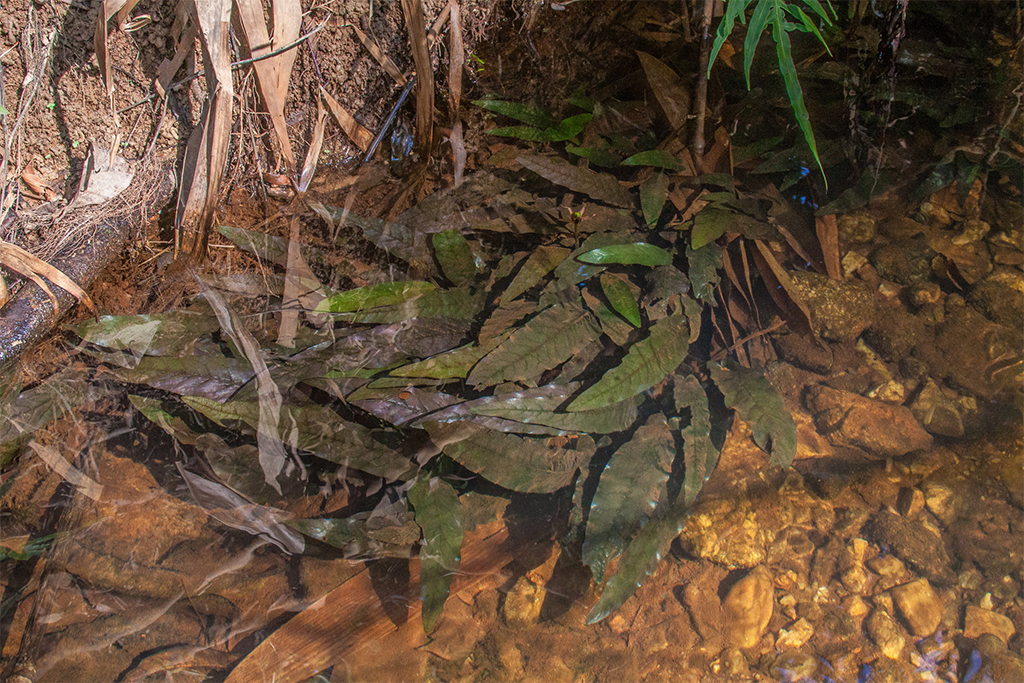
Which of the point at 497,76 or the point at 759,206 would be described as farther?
the point at 497,76

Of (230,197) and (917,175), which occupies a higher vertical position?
(230,197)

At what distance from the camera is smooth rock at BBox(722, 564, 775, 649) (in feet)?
3.67

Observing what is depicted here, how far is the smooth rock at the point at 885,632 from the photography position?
110 centimetres

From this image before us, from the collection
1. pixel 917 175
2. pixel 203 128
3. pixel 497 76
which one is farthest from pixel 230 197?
pixel 917 175

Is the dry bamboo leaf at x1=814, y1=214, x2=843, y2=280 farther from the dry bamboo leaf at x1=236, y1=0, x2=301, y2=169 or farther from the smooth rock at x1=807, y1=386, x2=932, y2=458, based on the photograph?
the dry bamboo leaf at x1=236, y1=0, x2=301, y2=169

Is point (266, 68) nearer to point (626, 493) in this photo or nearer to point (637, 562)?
point (626, 493)

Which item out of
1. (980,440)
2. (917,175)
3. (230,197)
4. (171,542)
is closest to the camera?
(171,542)

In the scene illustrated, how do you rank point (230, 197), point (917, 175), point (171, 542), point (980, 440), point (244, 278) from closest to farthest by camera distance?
1. point (171, 542)
2. point (980, 440)
3. point (244, 278)
4. point (917, 175)
5. point (230, 197)

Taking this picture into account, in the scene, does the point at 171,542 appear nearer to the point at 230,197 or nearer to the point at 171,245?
the point at 171,245

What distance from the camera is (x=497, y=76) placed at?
1847 millimetres

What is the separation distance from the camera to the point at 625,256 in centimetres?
142

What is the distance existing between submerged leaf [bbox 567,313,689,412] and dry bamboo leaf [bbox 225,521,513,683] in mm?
417

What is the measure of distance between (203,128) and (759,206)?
1.64 m

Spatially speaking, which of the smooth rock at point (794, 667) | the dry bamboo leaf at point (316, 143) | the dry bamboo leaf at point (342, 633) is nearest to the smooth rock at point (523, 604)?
the dry bamboo leaf at point (342, 633)
